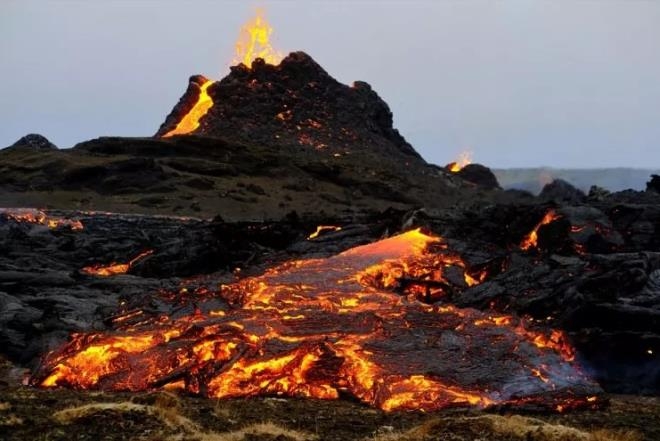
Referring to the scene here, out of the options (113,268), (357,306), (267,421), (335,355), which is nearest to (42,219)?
(113,268)

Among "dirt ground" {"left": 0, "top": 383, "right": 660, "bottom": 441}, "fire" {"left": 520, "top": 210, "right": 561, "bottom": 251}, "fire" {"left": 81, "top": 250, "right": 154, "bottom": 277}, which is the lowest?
"dirt ground" {"left": 0, "top": 383, "right": 660, "bottom": 441}

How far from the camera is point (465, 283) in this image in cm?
2502

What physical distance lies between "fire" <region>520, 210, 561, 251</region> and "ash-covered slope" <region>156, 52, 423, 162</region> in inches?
3174

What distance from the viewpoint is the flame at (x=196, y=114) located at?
11419 centimetres

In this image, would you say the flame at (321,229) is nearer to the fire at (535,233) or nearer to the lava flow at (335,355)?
the fire at (535,233)

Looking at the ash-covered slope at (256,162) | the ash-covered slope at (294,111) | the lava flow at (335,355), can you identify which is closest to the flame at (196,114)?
the ash-covered slope at (256,162)

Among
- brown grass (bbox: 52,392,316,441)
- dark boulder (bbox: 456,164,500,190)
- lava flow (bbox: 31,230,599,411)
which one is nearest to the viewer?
brown grass (bbox: 52,392,316,441)

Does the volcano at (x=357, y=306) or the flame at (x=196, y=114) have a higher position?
the flame at (x=196, y=114)

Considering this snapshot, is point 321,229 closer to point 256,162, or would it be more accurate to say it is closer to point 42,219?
point 42,219

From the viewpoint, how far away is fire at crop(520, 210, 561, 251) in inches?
1104

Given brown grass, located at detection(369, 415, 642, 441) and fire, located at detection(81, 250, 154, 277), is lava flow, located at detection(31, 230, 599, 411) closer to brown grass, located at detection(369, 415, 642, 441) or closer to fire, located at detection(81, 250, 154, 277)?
brown grass, located at detection(369, 415, 642, 441)

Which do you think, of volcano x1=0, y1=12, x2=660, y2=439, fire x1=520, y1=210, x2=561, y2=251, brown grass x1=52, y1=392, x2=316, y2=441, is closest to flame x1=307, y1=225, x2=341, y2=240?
volcano x1=0, y1=12, x2=660, y2=439

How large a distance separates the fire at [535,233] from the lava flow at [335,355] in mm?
7289

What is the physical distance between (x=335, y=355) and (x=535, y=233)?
45.2ft
